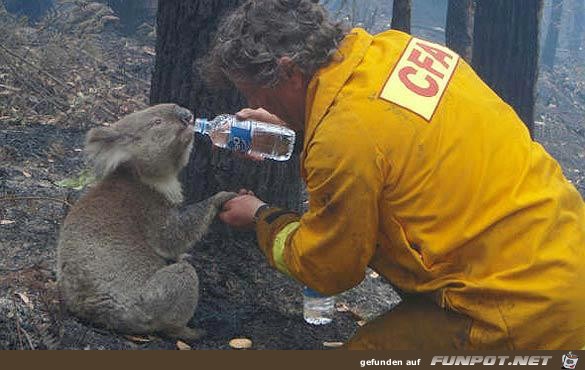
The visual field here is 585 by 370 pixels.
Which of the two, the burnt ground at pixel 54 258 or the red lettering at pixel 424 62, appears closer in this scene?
the red lettering at pixel 424 62

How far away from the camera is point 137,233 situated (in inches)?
159

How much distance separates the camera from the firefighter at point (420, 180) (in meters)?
3.07

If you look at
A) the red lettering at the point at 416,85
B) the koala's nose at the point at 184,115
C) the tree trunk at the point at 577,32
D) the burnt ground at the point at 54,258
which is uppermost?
the red lettering at the point at 416,85

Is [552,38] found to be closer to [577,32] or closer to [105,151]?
[577,32]

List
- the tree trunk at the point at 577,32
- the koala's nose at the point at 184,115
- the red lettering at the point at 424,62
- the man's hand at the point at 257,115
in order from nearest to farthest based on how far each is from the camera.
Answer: the red lettering at the point at 424,62 < the man's hand at the point at 257,115 < the koala's nose at the point at 184,115 < the tree trunk at the point at 577,32

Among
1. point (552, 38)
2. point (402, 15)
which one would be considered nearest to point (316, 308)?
point (402, 15)

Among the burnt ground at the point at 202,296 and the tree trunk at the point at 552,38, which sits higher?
the burnt ground at the point at 202,296

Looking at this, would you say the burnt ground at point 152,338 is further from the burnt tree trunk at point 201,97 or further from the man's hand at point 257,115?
the man's hand at point 257,115

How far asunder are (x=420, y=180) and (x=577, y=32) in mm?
23552

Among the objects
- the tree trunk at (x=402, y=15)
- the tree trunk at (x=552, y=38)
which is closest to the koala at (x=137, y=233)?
the tree trunk at (x=402, y=15)

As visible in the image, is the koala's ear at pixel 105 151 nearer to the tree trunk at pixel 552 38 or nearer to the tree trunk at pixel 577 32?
the tree trunk at pixel 552 38

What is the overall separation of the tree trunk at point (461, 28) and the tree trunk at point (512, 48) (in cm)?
101

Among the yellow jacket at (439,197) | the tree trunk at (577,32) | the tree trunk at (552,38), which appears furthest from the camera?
the tree trunk at (577,32)

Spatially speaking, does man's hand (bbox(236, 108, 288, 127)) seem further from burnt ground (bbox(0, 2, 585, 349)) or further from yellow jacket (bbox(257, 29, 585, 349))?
burnt ground (bbox(0, 2, 585, 349))
